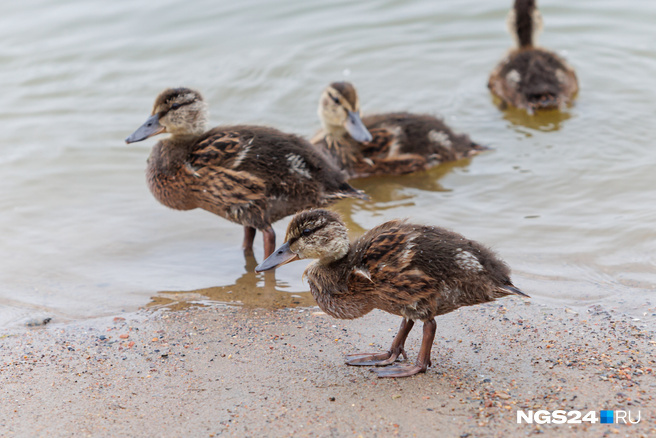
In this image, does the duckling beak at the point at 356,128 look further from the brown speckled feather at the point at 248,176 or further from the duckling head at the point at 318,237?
the duckling head at the point at 318,237

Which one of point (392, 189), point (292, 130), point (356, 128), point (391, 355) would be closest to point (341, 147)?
point (356, 128)

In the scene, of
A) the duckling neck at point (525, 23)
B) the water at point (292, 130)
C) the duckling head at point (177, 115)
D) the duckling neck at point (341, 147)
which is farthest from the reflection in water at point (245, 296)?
the duckling neck at point (525, 23)

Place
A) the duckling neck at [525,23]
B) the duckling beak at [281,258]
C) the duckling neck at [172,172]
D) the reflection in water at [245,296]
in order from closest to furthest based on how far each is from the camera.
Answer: the duckling beak at [281,258], the reflection in water at [245,296], the duckling neck at [172,172], the duckling neck at [525,23]

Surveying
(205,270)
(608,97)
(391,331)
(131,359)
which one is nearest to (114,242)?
(205,270)

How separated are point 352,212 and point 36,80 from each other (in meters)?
4.97

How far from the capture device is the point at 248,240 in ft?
19.1

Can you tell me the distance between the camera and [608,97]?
27.9ft

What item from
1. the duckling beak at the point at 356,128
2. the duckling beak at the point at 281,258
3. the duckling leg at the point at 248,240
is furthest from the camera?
the duckling beak at the point at 356,128

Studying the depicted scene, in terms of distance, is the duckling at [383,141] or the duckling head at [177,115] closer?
the duckling head at [177,115]

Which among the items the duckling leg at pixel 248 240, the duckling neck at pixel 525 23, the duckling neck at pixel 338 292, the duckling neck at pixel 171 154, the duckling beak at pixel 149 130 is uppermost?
the duckling neck at pixel 525 23

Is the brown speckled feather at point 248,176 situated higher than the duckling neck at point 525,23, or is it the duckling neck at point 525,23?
the duckling neck at point 525,23

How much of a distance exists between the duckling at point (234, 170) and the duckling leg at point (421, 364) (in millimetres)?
1750

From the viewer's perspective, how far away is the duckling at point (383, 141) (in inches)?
284

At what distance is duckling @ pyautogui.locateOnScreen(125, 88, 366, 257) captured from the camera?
17.3 feet
